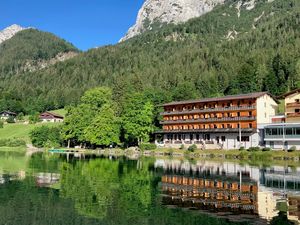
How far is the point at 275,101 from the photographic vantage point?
113312 millimetres

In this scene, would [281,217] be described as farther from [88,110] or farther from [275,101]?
[88,110]

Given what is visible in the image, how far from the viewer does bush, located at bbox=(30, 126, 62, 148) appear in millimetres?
153625

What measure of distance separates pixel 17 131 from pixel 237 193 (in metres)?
158

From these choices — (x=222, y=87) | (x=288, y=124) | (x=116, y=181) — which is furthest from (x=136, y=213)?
(x=222, y=87)

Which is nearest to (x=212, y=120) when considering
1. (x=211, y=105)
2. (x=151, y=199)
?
(x=211, y=105)

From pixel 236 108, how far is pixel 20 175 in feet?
219

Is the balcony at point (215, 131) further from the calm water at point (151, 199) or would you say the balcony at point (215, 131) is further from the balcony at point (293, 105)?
the calm water at point (151, 199)

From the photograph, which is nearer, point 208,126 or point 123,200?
point 123,200

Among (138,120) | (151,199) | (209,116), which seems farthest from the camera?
(138,120)

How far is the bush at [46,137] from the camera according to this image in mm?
153625

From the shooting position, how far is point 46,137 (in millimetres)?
155625

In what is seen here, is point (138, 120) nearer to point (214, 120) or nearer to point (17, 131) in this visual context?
point (214, 120)

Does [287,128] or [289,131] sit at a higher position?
[287,128]

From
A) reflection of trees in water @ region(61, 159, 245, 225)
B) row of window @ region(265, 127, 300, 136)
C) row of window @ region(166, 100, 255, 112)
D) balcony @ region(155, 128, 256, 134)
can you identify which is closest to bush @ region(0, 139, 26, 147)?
balcony @ region(155, 128, 256, 134)
